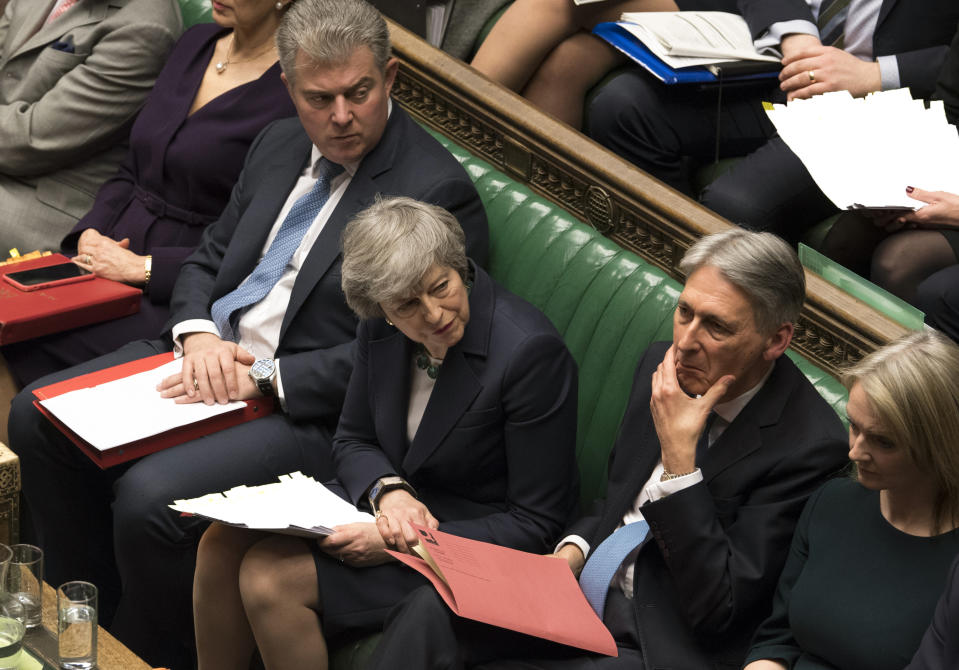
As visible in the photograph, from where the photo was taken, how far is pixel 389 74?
3137 millimetres

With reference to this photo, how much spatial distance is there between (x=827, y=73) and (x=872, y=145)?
10.9 inches

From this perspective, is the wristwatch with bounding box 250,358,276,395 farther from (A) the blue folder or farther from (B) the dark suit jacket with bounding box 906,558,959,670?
(B) the dark suit jacket with bounding box 906,558,959,670

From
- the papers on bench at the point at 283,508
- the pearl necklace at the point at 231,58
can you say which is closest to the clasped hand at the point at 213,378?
the papers on bench at the point at 283,508

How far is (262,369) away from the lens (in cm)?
310

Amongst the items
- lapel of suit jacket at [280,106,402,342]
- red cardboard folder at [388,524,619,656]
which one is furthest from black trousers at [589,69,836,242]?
red cardboard folder at [388,524,619,656]

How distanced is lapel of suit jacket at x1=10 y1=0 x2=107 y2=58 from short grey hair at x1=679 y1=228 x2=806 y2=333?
246cm

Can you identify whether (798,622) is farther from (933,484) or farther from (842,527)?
(933,484)

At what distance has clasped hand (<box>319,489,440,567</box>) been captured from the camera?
257 centimetres

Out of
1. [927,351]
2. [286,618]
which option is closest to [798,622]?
[927,351]

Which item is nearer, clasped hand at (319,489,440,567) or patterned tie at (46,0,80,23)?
clasped hand at (319,489,440,567)

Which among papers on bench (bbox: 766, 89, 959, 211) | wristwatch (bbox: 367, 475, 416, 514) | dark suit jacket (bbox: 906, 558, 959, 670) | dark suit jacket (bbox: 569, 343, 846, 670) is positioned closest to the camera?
dark suit jacket (bbox: 906, 558, 959, 670)

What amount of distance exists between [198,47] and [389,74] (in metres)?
0.97

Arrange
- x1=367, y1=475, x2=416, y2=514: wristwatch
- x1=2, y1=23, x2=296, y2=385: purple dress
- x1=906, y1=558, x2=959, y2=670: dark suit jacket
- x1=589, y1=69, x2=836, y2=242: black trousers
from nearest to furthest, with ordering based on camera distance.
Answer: x1=906, y1=558, x2=959, y2=670: dark suit jacket, x1=367, y1=475, x2=416, y2=514: wristwatch, x1=589, y1=69, x2=836, y2=242: black trousers, x1=2, y1=23, x2=296, y2=385: purple dress

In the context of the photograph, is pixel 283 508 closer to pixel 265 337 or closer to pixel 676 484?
pixel 265 337
